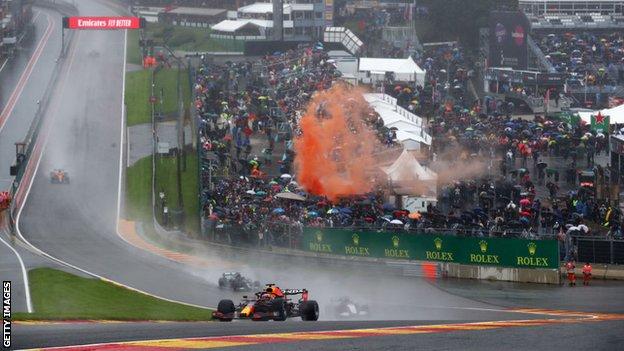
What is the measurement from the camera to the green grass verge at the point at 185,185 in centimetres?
6078

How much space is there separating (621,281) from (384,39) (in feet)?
229

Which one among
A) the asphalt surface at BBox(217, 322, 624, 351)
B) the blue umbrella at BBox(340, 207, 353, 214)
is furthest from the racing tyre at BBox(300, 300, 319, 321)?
the blue umbrella at BBox(340, 207, 353, 214)

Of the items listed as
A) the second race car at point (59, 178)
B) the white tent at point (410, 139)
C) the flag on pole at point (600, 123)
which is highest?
the flag on pole at point (600, 123)

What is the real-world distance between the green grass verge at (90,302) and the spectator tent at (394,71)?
43.4 meters

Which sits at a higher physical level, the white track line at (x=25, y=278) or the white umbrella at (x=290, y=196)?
the white umbrella at (x=290, y=196)

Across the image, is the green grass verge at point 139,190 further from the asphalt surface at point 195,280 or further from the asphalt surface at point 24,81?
the asphalt surface at point 24,81

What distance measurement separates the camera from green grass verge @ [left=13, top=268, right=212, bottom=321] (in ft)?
111

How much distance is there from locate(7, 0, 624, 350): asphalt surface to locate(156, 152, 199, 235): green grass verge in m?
2.76

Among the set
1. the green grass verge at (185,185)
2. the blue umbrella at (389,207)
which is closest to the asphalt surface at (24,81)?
the green grass verge at (185,185)

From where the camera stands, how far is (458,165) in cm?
5975

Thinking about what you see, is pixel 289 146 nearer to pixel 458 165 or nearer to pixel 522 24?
pixel 458 165

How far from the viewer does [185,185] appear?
6731 centimetres

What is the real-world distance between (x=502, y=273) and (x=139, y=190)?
2776cm

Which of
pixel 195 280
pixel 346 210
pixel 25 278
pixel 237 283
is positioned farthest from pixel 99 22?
pixel 237 283
